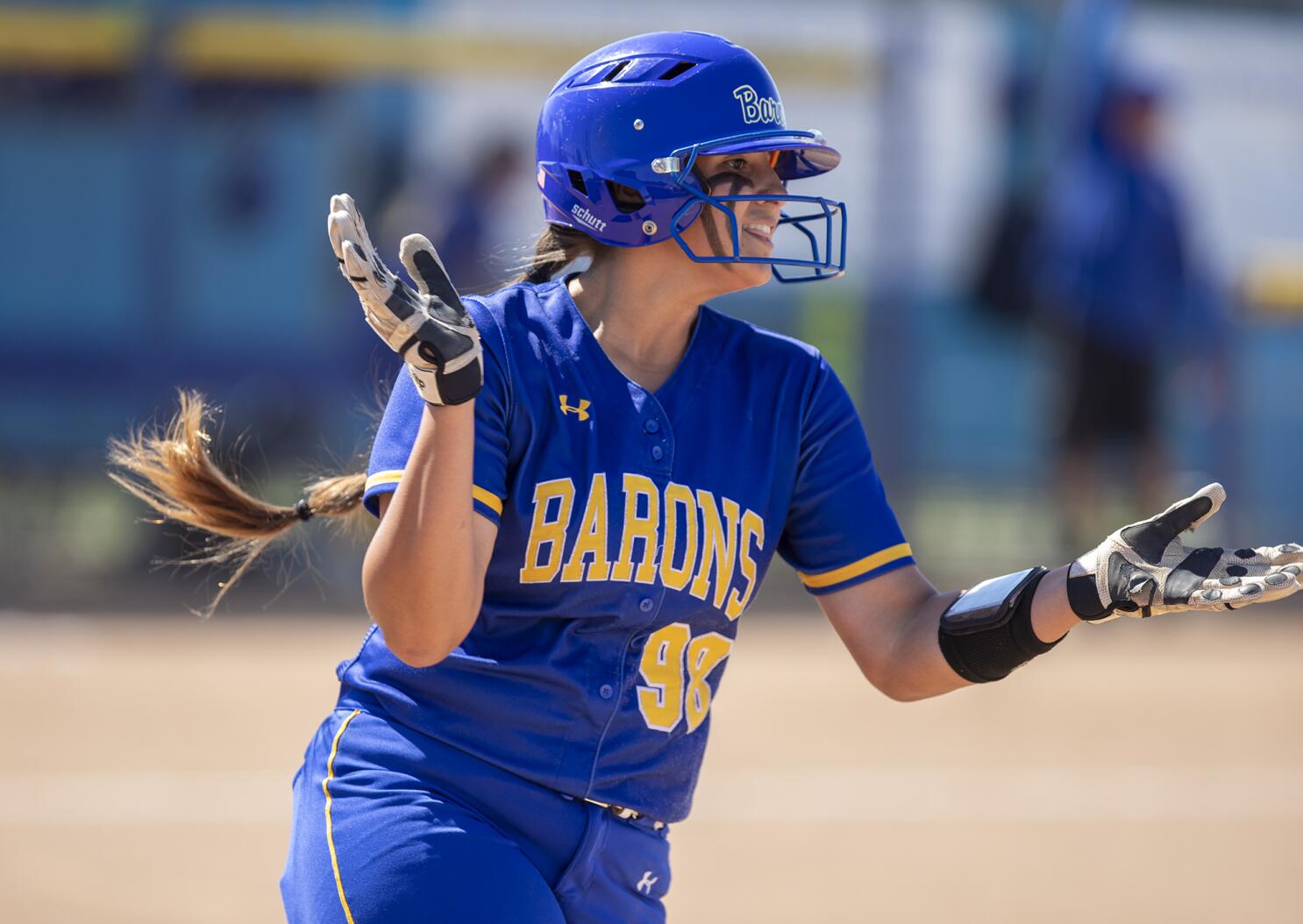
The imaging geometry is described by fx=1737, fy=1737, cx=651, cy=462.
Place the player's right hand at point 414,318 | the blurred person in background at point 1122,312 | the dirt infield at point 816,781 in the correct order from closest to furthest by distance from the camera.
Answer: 1. the player's right hand at point 414,318
2. the dirt infield at point 816,781
3. the blurred person in background at point 1122,312

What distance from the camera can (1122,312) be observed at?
386 inches

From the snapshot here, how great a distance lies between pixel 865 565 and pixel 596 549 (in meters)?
0.51

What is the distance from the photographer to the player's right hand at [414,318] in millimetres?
2150

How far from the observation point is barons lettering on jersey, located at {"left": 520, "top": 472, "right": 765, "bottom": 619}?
2.45 m

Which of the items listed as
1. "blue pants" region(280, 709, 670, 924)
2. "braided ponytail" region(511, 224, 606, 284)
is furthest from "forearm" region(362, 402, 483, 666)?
"braided ponytail" region(511, 224, 606, 284)

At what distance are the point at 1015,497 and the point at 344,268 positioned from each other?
8834 millimetres

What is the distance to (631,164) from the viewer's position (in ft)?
8.52

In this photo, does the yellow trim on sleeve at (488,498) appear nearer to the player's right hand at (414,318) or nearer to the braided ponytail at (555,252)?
the player's right hand at (414,318)

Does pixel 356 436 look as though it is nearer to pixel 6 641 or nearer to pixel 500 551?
pixel 6 641

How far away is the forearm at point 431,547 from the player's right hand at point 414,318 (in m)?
0.05

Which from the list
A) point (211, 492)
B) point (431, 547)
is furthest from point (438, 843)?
point (211, 492)

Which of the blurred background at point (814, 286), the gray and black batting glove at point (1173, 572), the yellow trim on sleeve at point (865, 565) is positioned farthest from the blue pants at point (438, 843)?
the blurred background at point (814, 286)

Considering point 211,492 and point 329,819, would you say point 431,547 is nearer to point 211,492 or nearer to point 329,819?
point 329,819

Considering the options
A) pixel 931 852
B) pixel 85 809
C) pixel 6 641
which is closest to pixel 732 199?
pixel 931 852
